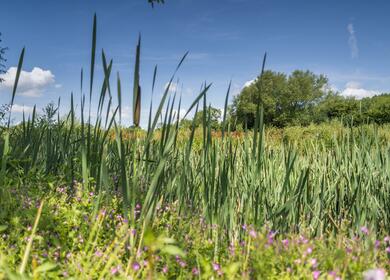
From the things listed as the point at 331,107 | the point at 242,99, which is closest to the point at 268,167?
the point at 331,107

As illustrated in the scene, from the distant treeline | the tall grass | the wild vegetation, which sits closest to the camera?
the wild vegetation

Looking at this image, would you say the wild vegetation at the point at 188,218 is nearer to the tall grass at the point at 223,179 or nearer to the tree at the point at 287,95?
the tall grass at the point at 223,179

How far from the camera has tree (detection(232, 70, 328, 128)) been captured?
47.3m

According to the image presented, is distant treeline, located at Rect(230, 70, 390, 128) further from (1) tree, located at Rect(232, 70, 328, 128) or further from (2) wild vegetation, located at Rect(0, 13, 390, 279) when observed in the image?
(2) wild vegetation, located at Rect(0, 13, 390, 279)

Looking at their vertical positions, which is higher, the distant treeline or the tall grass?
the distant treeline

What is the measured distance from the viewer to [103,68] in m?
1.82

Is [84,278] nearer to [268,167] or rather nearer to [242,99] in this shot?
[268,167]

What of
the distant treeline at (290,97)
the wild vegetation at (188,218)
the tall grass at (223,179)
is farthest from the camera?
the distant treeline at (290,97)

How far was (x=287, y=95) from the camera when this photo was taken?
160 ft

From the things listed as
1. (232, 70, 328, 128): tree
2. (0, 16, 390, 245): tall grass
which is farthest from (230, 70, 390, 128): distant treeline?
(0, 16, 390, 245): tall grass

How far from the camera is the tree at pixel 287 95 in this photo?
1861 inches

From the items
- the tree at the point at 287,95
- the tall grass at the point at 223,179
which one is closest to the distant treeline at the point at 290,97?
the tree at the point at 287,95

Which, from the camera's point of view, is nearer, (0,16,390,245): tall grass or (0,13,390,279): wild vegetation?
(0,13,390,279): wild vegetation

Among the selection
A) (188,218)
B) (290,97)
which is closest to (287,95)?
(290,97)
